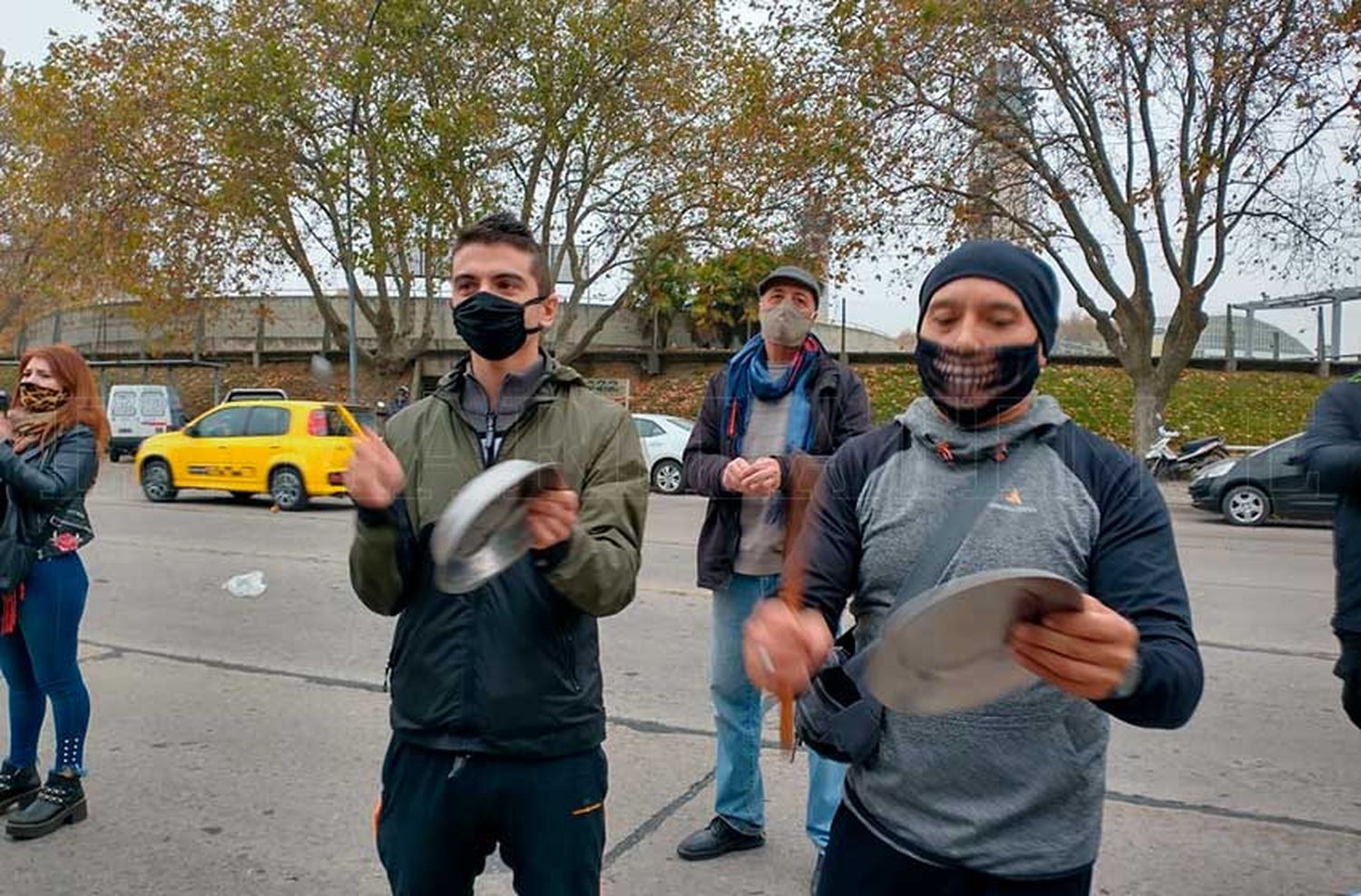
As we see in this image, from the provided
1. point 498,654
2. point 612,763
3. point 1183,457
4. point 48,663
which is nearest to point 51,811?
point 48,663

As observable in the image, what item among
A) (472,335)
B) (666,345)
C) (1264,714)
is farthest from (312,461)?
(666,345)

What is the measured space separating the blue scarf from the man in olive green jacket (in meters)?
1.32

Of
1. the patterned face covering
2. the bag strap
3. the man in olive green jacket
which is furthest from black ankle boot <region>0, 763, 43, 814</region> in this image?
the bag strap

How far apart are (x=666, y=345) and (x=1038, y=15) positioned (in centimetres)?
1862

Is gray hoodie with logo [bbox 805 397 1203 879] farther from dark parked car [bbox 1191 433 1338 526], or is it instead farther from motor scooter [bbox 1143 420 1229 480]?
motor scooter [bbox 1143 420 1229 480]

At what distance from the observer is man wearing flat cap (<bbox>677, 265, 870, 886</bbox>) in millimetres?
3686

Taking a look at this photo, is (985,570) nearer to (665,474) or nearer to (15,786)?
(15,786)

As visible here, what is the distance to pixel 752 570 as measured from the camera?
372cm

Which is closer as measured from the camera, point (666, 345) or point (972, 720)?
point (972, 720)

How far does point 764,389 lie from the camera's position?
12.4 ft

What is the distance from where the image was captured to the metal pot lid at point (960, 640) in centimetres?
135

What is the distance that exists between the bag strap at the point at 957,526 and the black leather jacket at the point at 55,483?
3.42 metres

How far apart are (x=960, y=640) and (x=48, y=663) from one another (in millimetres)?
3821

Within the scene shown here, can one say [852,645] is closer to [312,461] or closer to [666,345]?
[312,461]
